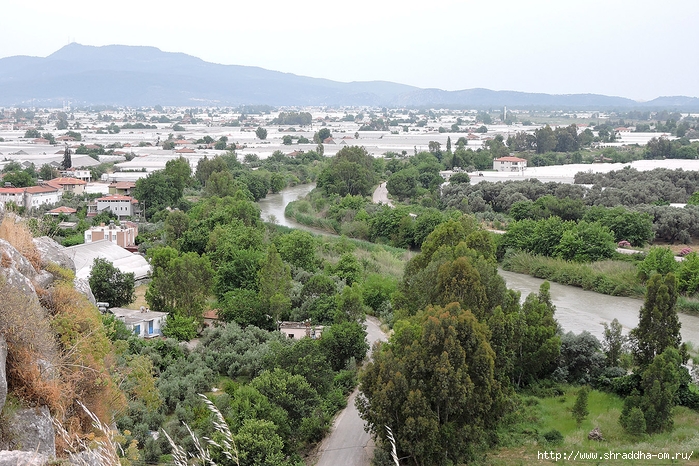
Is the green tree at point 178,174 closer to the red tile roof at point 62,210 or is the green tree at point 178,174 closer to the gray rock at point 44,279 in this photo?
the red tile roof at point 62,210

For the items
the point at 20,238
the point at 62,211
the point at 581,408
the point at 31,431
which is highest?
the point at 20,238

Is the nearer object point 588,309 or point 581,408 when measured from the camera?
point 581,408

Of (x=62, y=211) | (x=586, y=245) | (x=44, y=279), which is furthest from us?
(x=62, y=211)

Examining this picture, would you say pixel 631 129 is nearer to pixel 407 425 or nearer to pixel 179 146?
pixel 179 146

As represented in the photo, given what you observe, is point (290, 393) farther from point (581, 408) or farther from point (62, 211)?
point (62, 211)

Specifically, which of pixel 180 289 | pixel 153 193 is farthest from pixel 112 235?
pixel 180 289

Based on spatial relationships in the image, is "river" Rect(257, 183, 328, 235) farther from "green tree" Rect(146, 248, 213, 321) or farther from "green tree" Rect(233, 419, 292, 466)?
"green tree" Rect(233, 419, 292, 466)

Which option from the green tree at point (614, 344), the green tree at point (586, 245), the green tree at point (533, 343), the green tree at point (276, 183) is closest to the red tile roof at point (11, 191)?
the green tree at point (276, 183)
